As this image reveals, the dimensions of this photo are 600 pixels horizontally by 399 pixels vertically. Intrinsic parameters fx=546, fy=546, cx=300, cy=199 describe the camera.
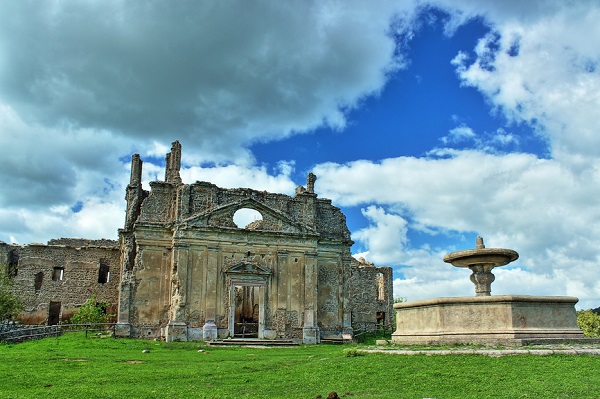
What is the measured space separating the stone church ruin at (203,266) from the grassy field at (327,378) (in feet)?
38.9

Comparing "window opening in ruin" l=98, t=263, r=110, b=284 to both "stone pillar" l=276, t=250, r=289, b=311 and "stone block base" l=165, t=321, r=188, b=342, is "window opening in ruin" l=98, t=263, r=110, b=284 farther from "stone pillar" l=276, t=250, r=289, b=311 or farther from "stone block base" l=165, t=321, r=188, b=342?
"stone pillar" l=276, t=250, r=289, b=311

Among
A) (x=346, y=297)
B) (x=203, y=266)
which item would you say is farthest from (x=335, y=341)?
(x=203, y=266)

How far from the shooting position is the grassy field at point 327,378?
9859 mm

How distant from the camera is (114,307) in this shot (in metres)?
33.8

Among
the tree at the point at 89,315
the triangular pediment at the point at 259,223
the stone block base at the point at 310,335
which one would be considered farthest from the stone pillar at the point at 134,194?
the stone block base at the point at 310,335

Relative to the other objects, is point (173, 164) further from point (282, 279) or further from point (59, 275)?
point (59, 275)

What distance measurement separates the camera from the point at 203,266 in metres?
28.7

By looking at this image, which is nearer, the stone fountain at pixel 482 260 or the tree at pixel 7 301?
the stone fountain at pixel 482 260

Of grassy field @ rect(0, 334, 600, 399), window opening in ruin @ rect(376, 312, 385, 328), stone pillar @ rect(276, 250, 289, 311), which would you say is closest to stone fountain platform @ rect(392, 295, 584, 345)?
grassy field @ rect(0, 334, 600, 399)

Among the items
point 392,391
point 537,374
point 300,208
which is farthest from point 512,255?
point 300,208

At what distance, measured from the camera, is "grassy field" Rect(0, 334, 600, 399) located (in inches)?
388

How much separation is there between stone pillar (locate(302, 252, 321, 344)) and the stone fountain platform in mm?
14601

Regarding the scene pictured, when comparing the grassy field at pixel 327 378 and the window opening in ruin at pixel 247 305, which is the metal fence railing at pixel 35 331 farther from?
the window opening in ruin at pixel 247 305

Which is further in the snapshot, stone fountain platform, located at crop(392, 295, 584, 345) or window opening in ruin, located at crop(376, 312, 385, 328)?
window opening in ruin, located at crop(376, 312, 385, 328)
